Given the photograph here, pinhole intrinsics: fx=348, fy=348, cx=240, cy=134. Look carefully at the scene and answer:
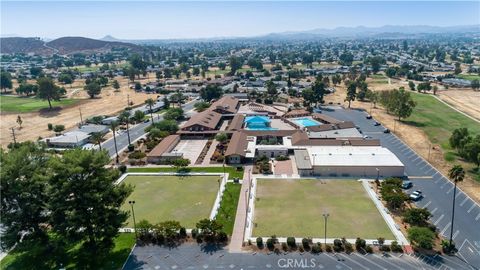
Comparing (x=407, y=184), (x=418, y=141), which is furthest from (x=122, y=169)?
(x=418, y=141)

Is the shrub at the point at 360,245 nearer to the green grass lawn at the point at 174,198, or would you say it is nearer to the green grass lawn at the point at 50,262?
the green grass lawn at the point at 174,198

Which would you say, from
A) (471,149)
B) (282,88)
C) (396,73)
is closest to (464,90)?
(396,73)

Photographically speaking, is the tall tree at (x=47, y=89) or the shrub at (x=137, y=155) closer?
the shrub at (x=137, y=155)

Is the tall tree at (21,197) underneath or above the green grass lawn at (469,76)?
above

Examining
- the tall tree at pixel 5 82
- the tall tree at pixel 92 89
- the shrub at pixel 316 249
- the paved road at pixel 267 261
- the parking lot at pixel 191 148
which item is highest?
the tall tree at pixel 5 82

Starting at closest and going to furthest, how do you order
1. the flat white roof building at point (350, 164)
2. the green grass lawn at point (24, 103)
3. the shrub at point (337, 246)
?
1. the shrub at point (337, 246)
2. the flat white roof building at point (350, 164)
3. the green grass lawn at point (24, 103)

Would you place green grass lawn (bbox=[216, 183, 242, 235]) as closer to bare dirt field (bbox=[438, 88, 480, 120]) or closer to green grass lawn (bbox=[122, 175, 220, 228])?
green grass lawn (bbox=[122, 175, 220, 228])

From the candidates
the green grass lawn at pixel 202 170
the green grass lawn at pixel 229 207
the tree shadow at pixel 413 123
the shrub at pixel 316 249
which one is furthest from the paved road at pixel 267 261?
the tree shadow at pixel 413 123

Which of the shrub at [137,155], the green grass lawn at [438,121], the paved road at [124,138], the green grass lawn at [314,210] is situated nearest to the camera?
the green grass lawn at [314,210]
